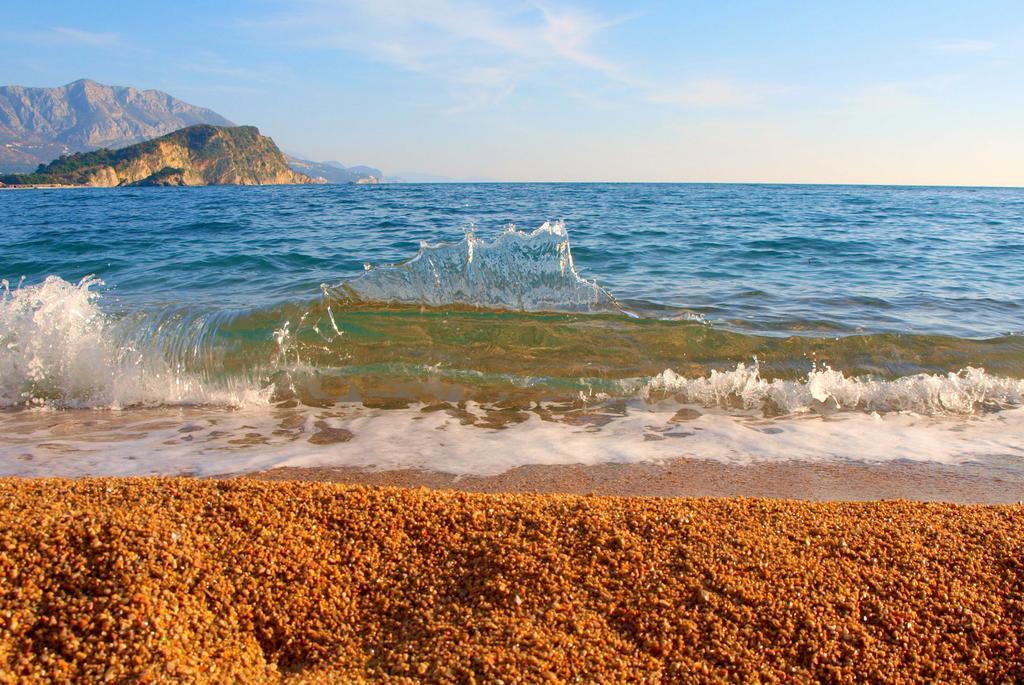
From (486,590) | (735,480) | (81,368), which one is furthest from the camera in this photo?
(81,368)

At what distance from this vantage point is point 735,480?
334 centimetres

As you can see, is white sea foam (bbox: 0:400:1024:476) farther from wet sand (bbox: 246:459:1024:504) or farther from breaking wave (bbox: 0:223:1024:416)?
breaking wave (bbox: 0:223:1024:416)

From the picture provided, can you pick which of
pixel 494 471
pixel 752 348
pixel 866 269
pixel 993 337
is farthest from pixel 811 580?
pixel 866 269

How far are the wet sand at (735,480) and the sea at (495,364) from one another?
13 centimetres

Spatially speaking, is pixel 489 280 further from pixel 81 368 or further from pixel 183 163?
pixel 183 163

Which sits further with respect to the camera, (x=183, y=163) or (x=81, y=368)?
(x=183, y=163)

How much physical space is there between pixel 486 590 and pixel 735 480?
179cm

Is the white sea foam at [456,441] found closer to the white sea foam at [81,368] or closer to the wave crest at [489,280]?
the white sea foam at [81,368]

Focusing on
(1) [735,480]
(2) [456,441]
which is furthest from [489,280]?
(1) [735,480]

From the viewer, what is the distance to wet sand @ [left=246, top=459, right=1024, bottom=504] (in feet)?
10.4

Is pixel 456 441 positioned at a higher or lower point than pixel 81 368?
lower

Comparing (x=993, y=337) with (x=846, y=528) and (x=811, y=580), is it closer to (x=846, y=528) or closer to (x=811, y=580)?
(x=846, y=528)

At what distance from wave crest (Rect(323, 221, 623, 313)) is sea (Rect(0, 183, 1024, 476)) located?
3cm

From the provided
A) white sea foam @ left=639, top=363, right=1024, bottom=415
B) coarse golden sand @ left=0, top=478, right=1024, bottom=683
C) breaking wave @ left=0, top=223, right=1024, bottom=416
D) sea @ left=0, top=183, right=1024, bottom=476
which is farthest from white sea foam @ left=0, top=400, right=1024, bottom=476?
coarse golden sand @ left=0, top=478, right=1024, bottom=683
